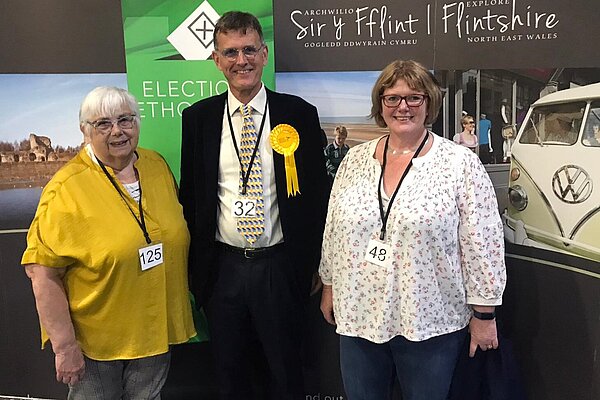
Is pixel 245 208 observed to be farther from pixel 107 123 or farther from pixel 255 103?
pixel 107 123

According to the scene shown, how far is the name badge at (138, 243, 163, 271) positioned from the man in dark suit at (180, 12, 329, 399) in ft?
0.75

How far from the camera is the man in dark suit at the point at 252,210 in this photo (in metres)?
1.97

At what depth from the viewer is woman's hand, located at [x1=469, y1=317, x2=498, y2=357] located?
69.4 inches

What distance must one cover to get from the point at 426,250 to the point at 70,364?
1233 millimetres

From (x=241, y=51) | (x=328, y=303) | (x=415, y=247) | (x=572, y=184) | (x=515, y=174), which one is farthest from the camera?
(x=515, y=174)

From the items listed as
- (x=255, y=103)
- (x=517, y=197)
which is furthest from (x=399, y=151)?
(x=517, y=197)

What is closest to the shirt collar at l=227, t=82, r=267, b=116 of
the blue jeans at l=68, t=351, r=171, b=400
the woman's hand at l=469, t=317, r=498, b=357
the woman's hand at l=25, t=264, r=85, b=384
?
the woman's hand at l=25, t=264, r=85, b=384

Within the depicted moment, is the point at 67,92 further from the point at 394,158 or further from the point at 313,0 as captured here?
the point at 394,158

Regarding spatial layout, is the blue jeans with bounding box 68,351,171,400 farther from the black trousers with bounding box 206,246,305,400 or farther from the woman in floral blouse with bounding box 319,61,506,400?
the woman in floral blouse with bounding box 319,61,506,400

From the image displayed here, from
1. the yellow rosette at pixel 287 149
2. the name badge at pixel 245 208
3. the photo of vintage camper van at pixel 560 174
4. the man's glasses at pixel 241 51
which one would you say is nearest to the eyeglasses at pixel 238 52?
the man's glasses at pixel 241 51

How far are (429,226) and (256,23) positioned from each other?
3.15 feet

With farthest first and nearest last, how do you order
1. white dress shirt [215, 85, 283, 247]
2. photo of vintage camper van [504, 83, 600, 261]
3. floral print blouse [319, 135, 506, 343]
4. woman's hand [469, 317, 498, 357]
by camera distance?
photo of vintage camper van [504, 83, 600, 261]
white dress shirt [215, 85, 283, 247]
woman's hand [469, 317, 498, 357]
floral print blouse [319, 135, 506, 343]

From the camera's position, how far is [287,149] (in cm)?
200

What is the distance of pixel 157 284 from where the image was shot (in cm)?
182
